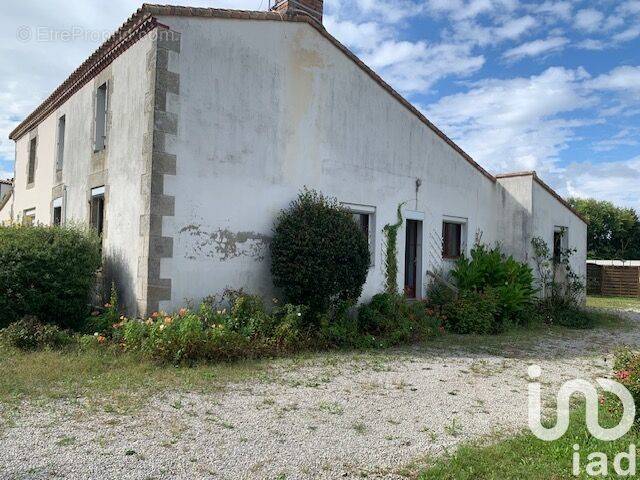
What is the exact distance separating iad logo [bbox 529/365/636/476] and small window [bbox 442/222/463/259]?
22.8 ft

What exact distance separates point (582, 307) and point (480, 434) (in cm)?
1285

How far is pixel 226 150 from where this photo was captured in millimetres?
9250

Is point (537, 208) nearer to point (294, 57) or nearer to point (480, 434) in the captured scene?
point (294, 57)

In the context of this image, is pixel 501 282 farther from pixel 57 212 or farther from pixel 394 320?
pixel 57 212

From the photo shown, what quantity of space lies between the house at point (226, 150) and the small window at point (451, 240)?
1.13ft

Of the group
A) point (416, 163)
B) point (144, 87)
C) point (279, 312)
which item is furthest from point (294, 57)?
point (279, 312)

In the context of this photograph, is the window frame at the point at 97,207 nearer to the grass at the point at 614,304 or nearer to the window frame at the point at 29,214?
the window frame at the point at 29,214

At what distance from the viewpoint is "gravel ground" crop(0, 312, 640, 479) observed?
408 cm

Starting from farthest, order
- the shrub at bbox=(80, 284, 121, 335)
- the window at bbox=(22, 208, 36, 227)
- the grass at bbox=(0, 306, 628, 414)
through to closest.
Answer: the window at bbox=(22, 208, 36, 227) → the shrub at bbox=(80, 284, 121, 335) → the grass at bbox=(0, 306, 628, 414)

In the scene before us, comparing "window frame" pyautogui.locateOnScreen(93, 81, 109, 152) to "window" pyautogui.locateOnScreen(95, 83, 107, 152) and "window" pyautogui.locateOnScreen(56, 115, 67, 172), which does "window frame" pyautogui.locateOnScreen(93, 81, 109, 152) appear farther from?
"window" pyautogui.locateOnScreen(56, 115, 67, 172)

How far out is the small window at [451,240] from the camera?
13969 millimetres

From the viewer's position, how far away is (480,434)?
16.5 feet

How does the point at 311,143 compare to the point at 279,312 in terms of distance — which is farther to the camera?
the point at 311,143

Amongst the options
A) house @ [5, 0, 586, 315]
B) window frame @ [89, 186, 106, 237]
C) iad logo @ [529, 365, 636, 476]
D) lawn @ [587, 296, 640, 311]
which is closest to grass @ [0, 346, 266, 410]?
house @ [5, 0, 586, 315]
